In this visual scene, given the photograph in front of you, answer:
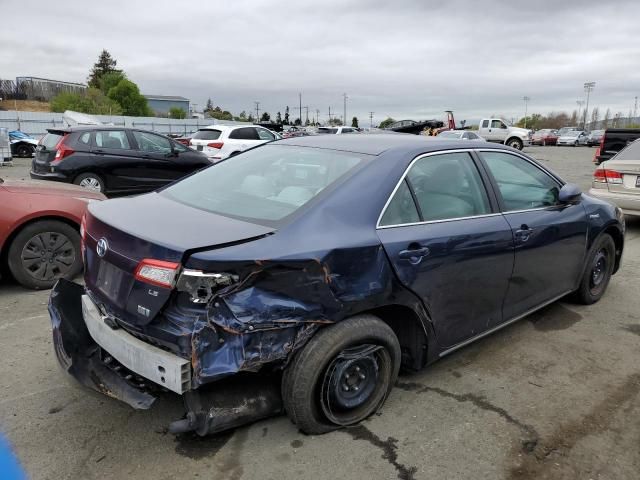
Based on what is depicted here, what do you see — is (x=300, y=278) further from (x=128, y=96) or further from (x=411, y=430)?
(x=128, y=96)

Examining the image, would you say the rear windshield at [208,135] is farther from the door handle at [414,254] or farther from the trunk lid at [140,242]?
the door handle at [414,254]

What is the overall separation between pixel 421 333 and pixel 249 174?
1449 mm

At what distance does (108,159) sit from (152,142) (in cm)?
106

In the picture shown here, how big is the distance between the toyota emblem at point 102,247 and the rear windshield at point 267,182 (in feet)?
1.73

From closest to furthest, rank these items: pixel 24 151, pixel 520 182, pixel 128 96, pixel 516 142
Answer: pixel 520 182 < pixel 24 151 < pixel 516 142 < pixel 128 96

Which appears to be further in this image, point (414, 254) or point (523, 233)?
point (523, 233)

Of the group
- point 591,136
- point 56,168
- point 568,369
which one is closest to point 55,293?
point 568,369

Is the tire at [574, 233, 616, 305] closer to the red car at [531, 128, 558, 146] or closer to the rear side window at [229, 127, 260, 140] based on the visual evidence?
the rear side window at [229, 127, 260, 140]

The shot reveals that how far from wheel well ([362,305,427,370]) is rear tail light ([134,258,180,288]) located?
115 cm

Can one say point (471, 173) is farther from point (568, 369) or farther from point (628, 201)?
point (628, 201)

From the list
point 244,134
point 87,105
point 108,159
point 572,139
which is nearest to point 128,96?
point 87,105

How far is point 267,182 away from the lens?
3.06m

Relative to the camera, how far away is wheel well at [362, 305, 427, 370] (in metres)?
2.84

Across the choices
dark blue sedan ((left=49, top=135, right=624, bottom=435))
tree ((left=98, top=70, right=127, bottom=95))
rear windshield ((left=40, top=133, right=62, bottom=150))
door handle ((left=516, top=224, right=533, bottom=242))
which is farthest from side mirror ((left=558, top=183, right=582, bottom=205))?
tree ((left=98, top=70, right=127, bottom=95))
